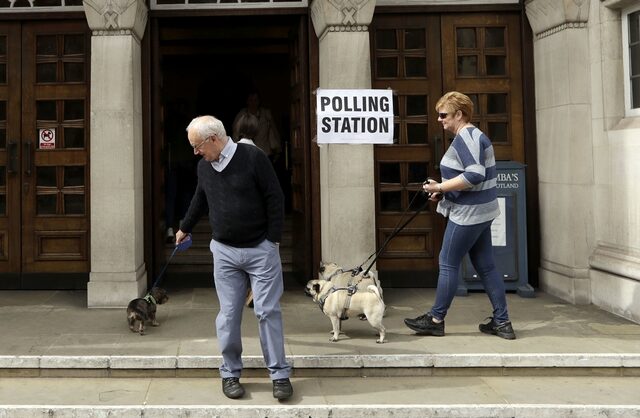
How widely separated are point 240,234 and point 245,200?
248 millimetres

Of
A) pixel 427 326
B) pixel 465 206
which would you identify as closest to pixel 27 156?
pixel 427 326

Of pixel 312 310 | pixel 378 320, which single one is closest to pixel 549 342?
pixel 378 320

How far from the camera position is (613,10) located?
24.6 feet

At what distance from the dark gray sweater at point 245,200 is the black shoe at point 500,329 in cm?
251

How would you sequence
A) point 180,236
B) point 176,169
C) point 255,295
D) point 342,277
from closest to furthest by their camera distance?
point 255,295 < point 180,236 < point 342,277 < point 176,169

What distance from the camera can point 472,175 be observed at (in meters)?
5.86

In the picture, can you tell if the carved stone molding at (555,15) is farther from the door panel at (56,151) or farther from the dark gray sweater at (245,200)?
the door panel at (56,151)

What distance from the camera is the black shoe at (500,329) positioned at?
6105mm

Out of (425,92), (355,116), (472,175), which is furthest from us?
(425,92)

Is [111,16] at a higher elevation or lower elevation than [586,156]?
higher

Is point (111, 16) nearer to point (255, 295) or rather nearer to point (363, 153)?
point (363, 153)

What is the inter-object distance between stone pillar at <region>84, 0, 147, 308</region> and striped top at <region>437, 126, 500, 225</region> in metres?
3.64

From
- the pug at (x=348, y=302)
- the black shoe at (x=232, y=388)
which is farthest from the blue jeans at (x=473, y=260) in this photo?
the black shoe at (x=232, y=388)

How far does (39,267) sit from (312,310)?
358cm
